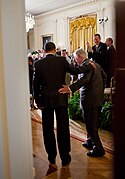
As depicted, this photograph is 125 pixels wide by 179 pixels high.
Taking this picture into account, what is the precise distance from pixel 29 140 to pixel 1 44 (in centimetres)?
79

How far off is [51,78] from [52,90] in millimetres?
128

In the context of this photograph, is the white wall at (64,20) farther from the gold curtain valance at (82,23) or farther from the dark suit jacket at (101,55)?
the dark suit jacket at (101,55)

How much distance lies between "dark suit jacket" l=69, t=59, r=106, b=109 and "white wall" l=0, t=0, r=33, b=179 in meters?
0.95

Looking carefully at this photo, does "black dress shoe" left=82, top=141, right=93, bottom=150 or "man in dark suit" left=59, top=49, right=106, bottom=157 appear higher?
"man in dark suit" left=59, top=49, right=106, bottom=157

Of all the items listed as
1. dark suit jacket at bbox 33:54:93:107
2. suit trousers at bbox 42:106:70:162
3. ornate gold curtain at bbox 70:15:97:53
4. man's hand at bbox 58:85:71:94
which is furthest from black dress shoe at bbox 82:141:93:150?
ornate gold curtain at bbox 70:15:97:53

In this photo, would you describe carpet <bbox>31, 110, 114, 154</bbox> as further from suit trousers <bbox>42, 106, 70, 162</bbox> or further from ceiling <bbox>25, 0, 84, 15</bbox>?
ceiling <bbox>25, 0, 84, 15</bbox>

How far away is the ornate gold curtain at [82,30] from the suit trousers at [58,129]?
5.53 meters

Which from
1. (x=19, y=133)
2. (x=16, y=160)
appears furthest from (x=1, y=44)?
(x=16, y=160)

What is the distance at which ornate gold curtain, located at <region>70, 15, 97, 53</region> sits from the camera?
7609mm

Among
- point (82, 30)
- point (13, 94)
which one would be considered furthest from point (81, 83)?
point (82, 30)

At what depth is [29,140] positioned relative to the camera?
75.3 inches

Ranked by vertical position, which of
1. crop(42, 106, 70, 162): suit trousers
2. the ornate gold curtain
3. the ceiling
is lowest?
crop(42, 106, 70, 162): suit trousers

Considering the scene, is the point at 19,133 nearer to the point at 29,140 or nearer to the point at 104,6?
the point at 29,140

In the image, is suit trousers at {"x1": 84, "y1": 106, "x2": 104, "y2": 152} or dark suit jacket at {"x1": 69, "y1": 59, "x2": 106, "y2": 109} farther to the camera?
suit trousers at {"x1": 84, "y1": 106, "x2": 104, "y2": 152}
